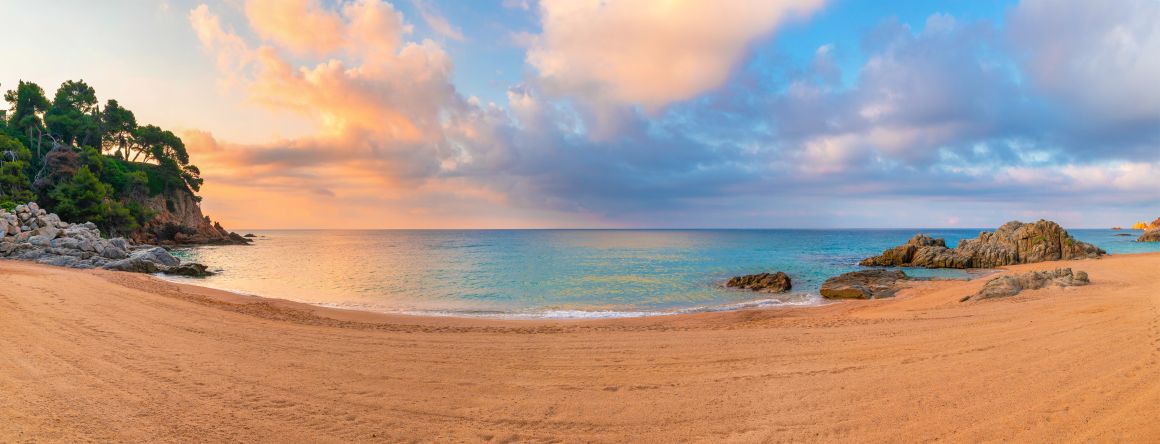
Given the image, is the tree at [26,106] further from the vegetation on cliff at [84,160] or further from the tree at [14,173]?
the tree at [14,173]

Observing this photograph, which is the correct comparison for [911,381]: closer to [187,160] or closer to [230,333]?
[230,333]

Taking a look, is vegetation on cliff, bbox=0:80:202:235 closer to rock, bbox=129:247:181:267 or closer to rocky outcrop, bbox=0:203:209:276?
rocky outcrop, bbox=0:203:209:276

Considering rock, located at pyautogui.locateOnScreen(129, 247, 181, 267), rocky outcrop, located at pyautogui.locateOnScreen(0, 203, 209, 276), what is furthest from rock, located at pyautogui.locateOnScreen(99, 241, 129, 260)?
rock, located at pyautogui.locateOnScreen(129, 247, 181, 267)

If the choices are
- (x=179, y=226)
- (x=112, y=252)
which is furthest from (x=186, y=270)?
(x=179, y=226)

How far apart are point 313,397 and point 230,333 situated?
5941 mm

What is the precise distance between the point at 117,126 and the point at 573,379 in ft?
305

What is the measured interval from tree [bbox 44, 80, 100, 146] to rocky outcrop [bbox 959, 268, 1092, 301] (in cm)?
9113

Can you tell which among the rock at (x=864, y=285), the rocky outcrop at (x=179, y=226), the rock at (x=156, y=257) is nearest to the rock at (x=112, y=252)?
the rock at (x=156, y=257)

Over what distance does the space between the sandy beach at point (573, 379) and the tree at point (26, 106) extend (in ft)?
237

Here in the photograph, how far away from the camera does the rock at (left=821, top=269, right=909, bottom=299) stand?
22344 mm

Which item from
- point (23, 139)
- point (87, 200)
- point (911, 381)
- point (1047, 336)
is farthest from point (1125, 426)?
point (23, 139)

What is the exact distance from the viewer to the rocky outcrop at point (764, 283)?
25.9m

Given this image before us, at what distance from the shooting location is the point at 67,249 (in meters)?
29.1

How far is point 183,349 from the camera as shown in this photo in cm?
936
